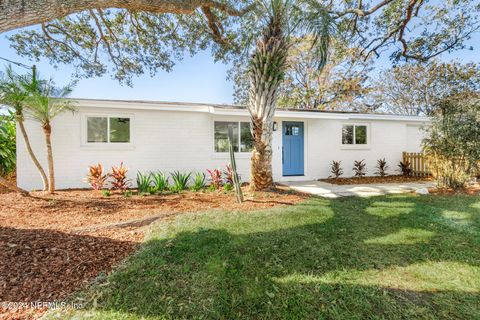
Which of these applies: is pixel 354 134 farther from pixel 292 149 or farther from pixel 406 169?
pixel 292 149

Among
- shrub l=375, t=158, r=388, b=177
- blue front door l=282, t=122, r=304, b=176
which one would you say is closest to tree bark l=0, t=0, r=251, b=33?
blue front door l=282, t=122, r=304, b=176

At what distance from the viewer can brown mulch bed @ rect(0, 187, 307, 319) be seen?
7.62ft

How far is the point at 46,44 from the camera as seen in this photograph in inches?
328

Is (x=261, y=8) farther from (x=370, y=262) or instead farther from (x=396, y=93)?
(x=396, y=93)

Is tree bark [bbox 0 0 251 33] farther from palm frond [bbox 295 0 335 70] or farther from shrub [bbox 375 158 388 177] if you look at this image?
shrub [bbox 375 158 388 177]

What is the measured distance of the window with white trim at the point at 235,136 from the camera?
A: 9477 mm

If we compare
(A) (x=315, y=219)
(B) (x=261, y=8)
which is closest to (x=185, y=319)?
(A) (x=315, y=219)

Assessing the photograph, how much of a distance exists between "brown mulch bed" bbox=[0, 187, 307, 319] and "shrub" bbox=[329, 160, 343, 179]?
512 cm

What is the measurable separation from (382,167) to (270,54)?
8.49 metres

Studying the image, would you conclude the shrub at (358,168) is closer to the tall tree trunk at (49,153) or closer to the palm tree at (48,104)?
the palm tree at (48,104)

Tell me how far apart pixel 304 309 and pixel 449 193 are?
24.9 feet

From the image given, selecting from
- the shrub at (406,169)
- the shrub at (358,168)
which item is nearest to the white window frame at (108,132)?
the shrub at (358,168)

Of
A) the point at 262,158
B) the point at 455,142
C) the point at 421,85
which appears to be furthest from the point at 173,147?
the point at 421,85

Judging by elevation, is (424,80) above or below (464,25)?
above
